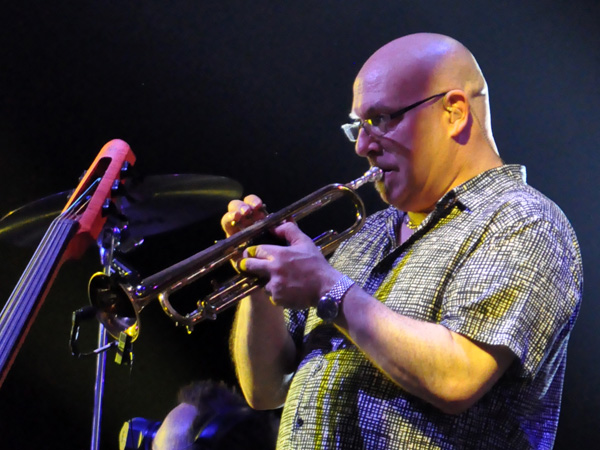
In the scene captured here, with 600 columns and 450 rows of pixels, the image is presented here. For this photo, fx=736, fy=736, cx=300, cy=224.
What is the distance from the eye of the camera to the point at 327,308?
1756 millimetres

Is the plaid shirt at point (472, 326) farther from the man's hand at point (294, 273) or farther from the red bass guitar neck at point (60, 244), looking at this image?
the red bass guitar neck at point (60, 244)

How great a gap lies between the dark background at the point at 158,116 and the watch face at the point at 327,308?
5.14ft

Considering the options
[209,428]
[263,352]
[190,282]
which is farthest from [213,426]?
[190,282]

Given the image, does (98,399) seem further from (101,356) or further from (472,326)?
(472,326)

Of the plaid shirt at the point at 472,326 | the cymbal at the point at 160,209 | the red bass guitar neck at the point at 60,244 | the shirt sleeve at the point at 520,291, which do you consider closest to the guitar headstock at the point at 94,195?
Answer: the red bass guitar neck at the point at 60,244

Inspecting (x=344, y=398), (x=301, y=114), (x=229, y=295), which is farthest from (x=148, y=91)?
(x=344, y=398)

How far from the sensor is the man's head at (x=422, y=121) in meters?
2.22

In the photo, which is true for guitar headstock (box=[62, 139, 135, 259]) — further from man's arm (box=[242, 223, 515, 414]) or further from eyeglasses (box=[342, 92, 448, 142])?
eyeglasses (box=[342, 92, 448, 142])

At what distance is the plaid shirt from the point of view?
1728mm

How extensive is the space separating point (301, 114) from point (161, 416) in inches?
59.1

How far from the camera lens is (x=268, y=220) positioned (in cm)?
211

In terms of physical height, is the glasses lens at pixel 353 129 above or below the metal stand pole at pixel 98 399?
above

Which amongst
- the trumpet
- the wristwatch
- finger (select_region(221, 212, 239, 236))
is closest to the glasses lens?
the trumpet

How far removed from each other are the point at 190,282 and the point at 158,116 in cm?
147
